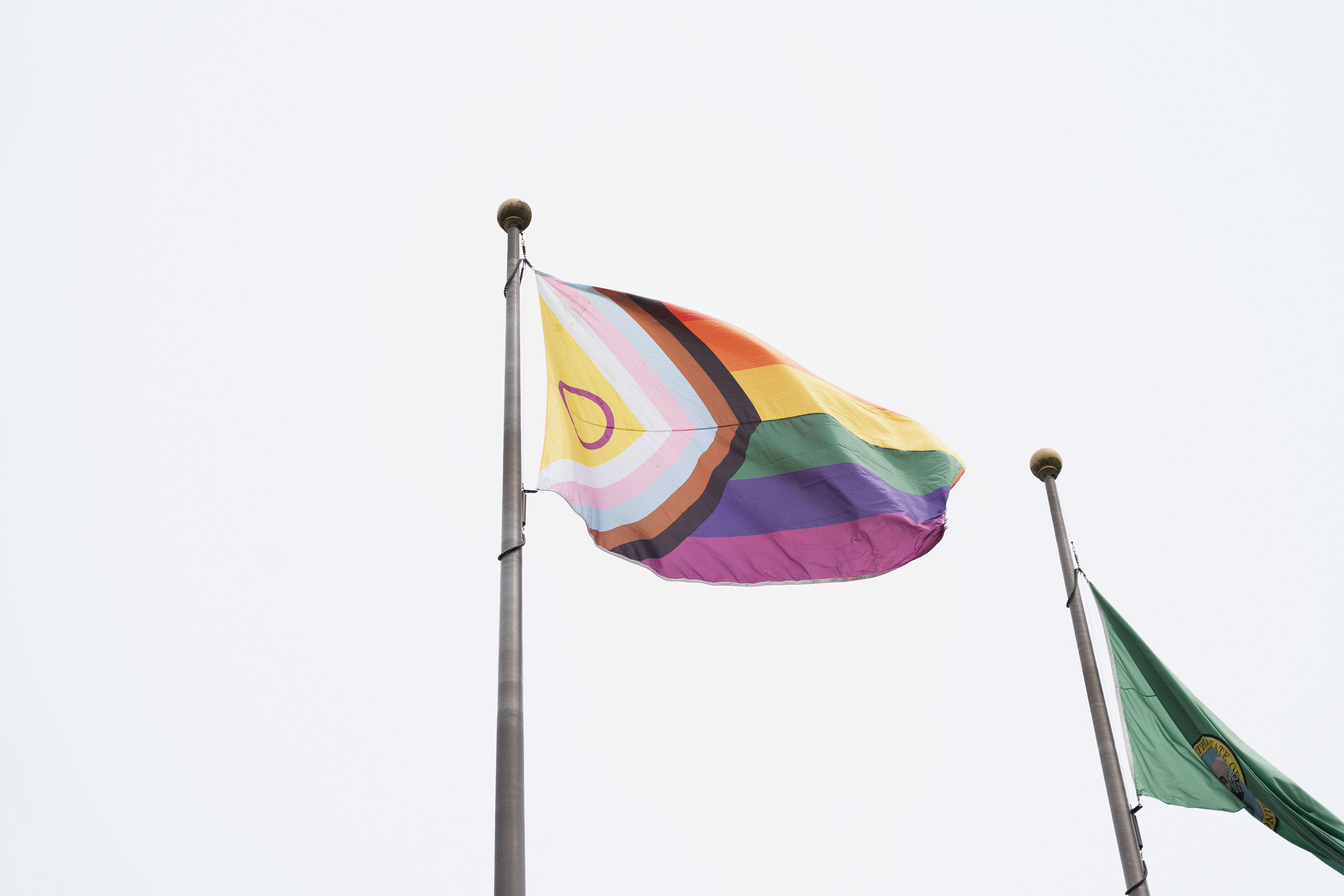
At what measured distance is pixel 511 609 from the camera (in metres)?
8.77

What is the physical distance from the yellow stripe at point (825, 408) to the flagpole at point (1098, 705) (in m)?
2.52

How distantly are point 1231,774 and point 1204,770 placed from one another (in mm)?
261

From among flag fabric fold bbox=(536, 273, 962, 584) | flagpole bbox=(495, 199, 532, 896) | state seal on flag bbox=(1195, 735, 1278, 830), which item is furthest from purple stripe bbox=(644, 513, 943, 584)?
state seal on flag bbox=(1195, 735, 1278, 830)

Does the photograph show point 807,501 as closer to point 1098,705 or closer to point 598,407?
point 598,407

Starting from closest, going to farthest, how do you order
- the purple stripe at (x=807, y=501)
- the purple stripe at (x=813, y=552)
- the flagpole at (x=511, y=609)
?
the flagpole at (x=511, y=609), the purple stripe at (x=813, y=552), the purple stripe at (x=807, y=501)

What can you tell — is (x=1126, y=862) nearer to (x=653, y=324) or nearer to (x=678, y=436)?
(x=678, y=436)

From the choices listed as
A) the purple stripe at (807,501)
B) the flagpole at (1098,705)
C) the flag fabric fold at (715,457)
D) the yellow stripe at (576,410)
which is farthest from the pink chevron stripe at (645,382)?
the flagpole at (1098,705)

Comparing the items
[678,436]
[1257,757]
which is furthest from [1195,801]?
[678,436]

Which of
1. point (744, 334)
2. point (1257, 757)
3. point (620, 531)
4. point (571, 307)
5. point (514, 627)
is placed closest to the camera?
point (514, 627)

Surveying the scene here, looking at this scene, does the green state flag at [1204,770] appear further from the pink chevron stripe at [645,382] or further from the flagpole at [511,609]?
the flagpole at [511,609]

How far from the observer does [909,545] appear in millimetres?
12141

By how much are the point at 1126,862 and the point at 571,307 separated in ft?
24.2

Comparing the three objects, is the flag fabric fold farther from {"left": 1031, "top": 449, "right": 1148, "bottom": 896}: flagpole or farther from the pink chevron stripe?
{"left": 1031, "top": 449, "right": 1148, "bottom": 896}: flagpole

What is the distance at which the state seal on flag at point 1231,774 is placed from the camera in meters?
13.1
